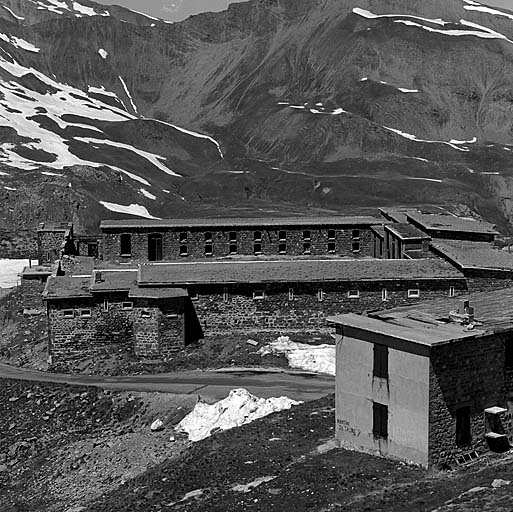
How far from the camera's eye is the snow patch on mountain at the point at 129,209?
5458 inches

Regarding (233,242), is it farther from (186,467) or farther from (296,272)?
(186,467)

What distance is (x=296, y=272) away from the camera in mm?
60438

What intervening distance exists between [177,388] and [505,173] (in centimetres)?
14532

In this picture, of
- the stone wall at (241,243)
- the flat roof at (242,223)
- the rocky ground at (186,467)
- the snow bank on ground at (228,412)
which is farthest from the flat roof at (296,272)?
the snow bank on ground at (228,412)

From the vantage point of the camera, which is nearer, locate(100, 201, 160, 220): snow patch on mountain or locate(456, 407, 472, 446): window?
locate(456, 407, 472, 446): window

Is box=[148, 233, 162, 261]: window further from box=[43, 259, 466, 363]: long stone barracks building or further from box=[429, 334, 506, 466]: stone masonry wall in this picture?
box=[429, 334, 506, 466]: stone masonry wall

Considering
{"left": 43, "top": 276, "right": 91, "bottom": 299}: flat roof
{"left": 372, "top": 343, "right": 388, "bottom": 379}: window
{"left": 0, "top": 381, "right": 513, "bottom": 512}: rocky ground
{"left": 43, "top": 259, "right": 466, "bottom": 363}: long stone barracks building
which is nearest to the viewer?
{"left": 0, "top": 381, "right": 513, "bottom": 512}: rocky ground

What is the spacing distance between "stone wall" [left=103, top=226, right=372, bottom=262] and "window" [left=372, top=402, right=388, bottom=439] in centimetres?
4108

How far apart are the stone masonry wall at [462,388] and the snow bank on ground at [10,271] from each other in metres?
67.7

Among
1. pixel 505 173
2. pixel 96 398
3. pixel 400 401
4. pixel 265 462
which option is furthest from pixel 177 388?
pixel 505 173

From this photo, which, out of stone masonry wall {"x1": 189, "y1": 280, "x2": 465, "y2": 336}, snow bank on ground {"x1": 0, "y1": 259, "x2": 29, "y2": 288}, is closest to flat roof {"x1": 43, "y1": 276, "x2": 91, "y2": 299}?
stone masonry wall {"x1": 189, "y1": 280, "x2": 465, "y2": 336}

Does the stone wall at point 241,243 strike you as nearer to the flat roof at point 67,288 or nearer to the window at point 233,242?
the window at point 233,242

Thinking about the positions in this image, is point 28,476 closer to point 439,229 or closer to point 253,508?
point 253,508

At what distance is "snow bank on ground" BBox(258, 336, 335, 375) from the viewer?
170 feet
